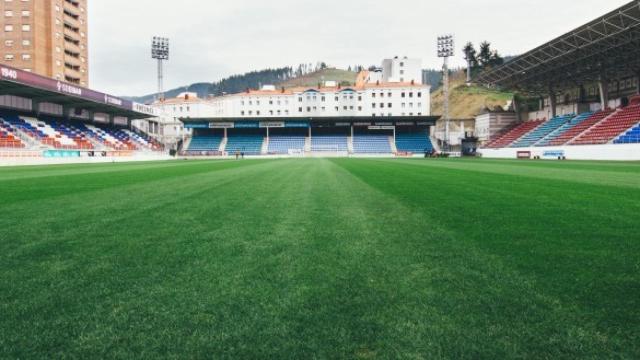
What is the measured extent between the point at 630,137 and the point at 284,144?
48.6 meters

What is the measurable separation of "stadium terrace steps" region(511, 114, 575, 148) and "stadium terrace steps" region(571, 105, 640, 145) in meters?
6.75

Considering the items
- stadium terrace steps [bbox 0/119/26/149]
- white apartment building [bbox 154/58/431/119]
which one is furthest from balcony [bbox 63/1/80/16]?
stadium terrace steps [bbox 0/119/26/149]

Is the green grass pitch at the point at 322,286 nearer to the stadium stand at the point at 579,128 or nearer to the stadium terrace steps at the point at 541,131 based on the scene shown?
the stadium stand at the point at 579,128

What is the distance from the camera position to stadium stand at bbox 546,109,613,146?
128ft

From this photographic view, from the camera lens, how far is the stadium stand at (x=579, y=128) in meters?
38.9

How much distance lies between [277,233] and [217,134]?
70.0m

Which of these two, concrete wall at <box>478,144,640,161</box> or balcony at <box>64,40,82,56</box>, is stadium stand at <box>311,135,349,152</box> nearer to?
concrete wall at <box>478,144,640,161</box>

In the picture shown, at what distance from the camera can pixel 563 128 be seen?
141ft

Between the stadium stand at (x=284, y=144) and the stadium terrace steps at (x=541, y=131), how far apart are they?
3465 cm

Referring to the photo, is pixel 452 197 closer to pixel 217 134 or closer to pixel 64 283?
pixel 64 283

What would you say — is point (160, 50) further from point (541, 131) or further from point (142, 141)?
point (541, 131)

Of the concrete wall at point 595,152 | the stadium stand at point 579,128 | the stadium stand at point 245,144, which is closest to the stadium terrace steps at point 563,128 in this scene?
the stadium stand at point 579,128

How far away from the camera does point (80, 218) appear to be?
592 centimetres

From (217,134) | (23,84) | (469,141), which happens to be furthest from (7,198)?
(217,134)
